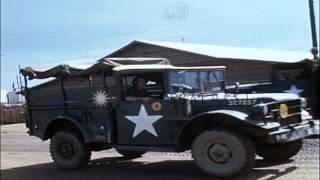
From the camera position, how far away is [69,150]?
1116cm

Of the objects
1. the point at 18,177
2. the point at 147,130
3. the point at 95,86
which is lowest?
the point at 18,177

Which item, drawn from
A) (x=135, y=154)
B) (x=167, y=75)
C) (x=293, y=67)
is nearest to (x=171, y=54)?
(x=293, y=67)

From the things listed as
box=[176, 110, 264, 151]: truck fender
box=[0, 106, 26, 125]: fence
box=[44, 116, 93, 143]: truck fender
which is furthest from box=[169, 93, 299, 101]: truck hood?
box=[0, 106, 26, 125]: fence

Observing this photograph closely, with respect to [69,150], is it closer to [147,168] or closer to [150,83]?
[147,168]

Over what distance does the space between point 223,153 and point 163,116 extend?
1.19 m

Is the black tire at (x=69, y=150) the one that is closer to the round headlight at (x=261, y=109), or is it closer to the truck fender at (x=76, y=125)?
the truck fender at (x=76, y=125)

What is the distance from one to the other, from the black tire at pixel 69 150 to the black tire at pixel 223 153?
2638 millimetres

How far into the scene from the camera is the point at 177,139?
9.41 meters

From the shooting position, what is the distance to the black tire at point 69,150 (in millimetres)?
11016

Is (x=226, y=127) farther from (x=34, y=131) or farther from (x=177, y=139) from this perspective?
(x=34, y=131)

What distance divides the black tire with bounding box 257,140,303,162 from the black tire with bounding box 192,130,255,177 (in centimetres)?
145

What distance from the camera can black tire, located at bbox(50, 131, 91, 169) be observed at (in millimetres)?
11016

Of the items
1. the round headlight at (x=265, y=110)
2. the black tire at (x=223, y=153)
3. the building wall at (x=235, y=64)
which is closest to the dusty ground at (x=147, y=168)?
the black tire at (x=223, y=153)

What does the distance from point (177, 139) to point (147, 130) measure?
2.02ft
